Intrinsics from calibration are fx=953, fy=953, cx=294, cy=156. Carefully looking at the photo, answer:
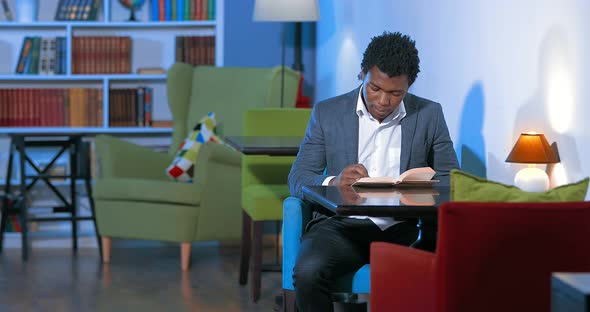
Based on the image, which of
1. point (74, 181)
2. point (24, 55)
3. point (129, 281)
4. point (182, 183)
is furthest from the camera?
point (24, 55)

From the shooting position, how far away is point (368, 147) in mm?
Answer: 3004

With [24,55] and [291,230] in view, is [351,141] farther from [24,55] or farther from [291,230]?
[24,55]

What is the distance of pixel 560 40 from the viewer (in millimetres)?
2689

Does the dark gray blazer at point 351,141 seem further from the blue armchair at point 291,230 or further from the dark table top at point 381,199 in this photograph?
the dark table top at point 381,199

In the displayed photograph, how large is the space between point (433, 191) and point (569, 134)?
41cm

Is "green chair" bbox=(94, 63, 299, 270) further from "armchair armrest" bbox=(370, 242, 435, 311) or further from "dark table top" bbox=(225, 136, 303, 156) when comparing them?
"armchair armrest" bbox=(370, 242, 435, 311)

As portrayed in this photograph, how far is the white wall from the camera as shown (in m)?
2.61

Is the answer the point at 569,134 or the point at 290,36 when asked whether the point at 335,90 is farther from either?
the point at 569,134

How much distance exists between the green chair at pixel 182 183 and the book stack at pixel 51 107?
76 cm

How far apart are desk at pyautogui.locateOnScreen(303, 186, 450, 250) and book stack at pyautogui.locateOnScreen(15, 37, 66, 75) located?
160 inches

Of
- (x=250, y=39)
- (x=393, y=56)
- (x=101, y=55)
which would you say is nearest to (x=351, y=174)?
(x=393, y=56)

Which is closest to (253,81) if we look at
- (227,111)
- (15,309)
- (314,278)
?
(227,111)

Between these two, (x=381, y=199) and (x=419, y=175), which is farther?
(x=419, y=175)

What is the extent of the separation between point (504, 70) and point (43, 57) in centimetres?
403
